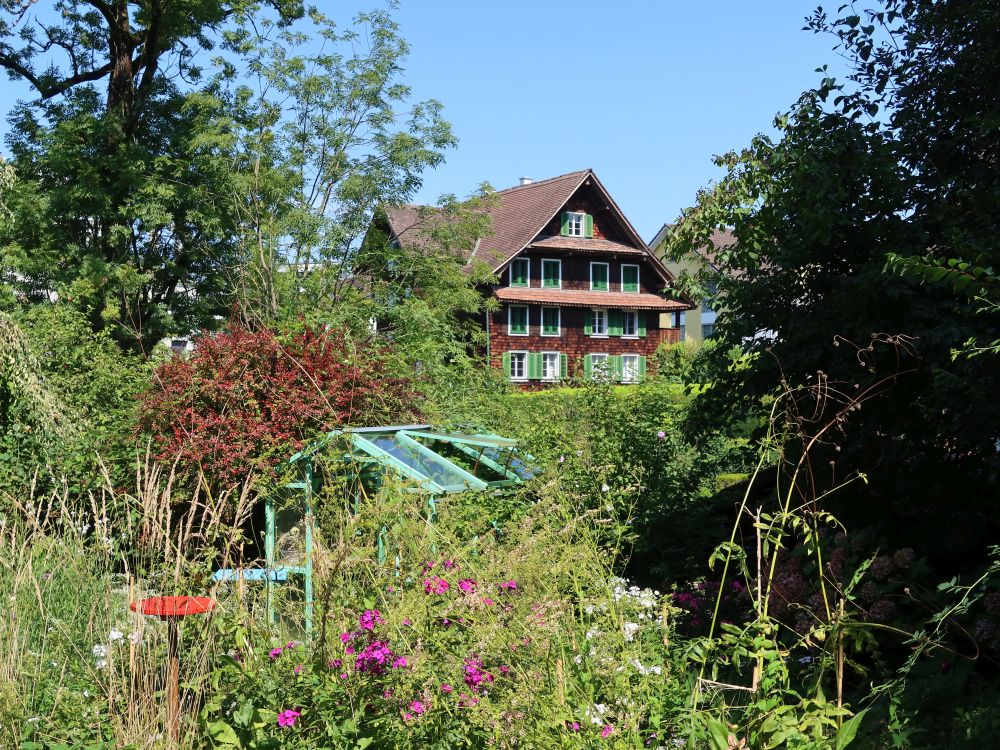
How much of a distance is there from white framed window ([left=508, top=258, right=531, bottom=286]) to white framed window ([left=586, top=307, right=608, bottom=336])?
11.3ft

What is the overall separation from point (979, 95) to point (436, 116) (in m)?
12.7

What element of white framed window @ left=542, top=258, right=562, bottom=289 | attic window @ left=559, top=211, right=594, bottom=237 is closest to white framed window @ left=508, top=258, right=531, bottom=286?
white framed window @ left=542, top=258, right=562, bottom=289

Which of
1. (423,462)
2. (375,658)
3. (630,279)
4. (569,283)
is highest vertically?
(630,279)

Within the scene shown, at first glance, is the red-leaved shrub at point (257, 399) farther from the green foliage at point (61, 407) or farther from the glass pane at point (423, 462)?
the green foliage at point (61, 407)

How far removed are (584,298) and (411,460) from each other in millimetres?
33536

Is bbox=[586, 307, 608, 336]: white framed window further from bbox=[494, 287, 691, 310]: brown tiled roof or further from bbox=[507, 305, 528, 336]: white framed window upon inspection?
bbox=[507, 305, 528, 336]: white framed window

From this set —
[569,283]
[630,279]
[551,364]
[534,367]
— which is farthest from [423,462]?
[630,279]

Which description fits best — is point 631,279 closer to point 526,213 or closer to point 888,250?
point 526,213

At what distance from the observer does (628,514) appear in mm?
5875

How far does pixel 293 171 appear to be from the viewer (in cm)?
1686

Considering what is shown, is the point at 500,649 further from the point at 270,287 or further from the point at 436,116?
the point at 436,116

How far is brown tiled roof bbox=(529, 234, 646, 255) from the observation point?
38312 millimetres

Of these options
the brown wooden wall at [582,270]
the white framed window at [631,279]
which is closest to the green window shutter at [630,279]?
the white framed window at [631,279]

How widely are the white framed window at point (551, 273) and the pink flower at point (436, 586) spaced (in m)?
36.0
